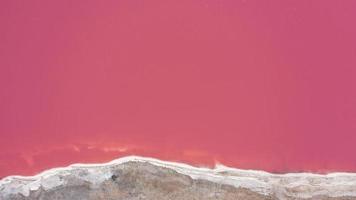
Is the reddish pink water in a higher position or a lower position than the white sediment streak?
higher

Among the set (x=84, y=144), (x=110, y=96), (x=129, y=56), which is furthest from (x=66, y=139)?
(x=129, y=56)

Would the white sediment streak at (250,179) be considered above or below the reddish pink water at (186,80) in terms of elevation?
below

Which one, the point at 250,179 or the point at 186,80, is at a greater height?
the point at 186,80

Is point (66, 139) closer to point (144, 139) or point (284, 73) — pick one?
point (144, 139)
